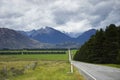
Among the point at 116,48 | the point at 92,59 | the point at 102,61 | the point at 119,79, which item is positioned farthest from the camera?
the point at 92,59

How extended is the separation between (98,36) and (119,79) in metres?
60.0

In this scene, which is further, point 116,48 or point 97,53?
point 97,53

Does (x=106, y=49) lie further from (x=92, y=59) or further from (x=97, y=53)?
(x=92, y=59)

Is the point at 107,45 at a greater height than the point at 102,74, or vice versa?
the point at 107,45

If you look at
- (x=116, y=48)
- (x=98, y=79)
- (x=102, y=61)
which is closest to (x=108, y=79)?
(x=98, y=79)

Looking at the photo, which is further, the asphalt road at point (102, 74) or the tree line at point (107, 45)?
the tree line at point (107, 45)

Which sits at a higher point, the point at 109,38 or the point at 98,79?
the point at 109,38

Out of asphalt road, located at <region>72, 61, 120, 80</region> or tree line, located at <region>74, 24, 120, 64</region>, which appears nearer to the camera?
asphalt road, located at <region>72, 61, 120, 80</region>

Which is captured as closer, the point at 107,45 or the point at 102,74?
the point at 102,74

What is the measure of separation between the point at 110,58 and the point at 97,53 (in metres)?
6.35

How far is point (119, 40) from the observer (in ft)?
275

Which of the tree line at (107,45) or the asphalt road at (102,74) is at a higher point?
the tree line at (107,45)

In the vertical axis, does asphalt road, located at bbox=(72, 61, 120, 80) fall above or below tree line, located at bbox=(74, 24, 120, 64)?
below

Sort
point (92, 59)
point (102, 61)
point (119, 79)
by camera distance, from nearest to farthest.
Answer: point (119, 79) → point (102, 61) → point (92, 59)
